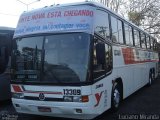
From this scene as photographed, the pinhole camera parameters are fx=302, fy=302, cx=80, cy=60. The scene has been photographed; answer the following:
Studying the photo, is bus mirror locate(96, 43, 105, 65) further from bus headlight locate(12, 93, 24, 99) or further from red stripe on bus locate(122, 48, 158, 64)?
red stripe on bus locate(122, 48, 158, 64)

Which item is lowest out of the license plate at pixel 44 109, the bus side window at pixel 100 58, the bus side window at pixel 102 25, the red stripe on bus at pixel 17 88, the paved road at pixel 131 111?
the paved road at pixel 131 111

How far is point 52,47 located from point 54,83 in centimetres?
92

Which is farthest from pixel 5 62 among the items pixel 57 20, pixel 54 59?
pixel 54 59

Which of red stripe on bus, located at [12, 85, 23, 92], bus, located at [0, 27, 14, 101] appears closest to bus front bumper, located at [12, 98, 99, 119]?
red stripe on bus, located at [12, 85, 23, 92]

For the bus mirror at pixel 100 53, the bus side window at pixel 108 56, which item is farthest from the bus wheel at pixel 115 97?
the bus mirror at pixel 100 53

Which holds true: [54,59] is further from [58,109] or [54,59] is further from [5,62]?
[5,62]

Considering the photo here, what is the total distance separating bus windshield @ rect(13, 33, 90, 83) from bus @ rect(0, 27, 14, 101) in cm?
258

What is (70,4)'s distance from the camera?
319 inches

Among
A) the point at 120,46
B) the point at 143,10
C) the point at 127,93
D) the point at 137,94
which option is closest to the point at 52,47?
the point at 120,46

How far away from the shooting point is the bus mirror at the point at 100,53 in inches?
294

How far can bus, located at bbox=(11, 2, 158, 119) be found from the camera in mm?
7152

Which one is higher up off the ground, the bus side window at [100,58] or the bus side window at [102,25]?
the bus side window at [102,25]

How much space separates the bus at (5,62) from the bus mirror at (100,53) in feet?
12.5

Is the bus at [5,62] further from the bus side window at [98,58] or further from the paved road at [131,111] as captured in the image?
the bus side window at [98,58]
